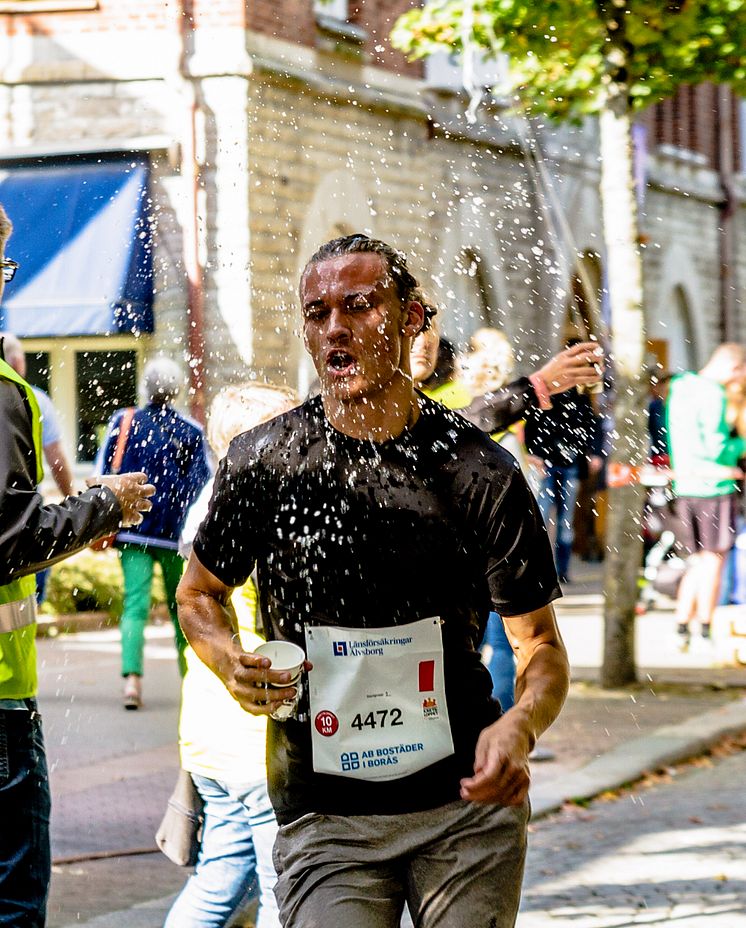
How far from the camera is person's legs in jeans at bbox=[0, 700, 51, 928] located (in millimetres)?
3744

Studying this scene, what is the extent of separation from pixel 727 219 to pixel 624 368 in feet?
64.2

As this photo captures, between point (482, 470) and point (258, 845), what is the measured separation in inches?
60.9

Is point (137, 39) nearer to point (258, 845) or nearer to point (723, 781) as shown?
point (723, 781)

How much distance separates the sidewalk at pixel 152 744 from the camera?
19.8ft

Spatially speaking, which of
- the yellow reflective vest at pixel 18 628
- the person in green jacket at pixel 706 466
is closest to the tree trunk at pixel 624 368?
the person in green jacket at pixel 706 466

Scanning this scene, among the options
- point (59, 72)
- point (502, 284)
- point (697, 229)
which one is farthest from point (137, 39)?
point (697, 229)

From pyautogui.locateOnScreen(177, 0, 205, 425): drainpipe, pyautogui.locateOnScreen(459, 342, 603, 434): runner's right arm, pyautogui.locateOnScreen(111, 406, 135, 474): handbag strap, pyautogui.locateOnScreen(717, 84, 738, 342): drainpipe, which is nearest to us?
pyautogui.locateOnScreen(459, 342, 603, 434): runner's right arm

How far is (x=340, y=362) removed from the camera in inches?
122

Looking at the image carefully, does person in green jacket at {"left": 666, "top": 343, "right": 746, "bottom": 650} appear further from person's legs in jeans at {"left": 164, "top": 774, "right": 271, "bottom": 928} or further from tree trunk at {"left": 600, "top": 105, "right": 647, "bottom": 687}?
person's legs in jeans at {"left": 164, "top": 774, "right": 271, "bottom": 928}

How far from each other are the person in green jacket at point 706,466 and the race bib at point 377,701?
837 cm

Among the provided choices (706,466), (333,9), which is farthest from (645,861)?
(333,9)

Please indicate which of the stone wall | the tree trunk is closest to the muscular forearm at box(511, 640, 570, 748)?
the tree trunk

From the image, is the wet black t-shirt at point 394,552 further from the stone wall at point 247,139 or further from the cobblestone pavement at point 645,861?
the stone wall at point 247,139

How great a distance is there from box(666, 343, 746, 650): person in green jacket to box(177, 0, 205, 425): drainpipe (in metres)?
5.96
